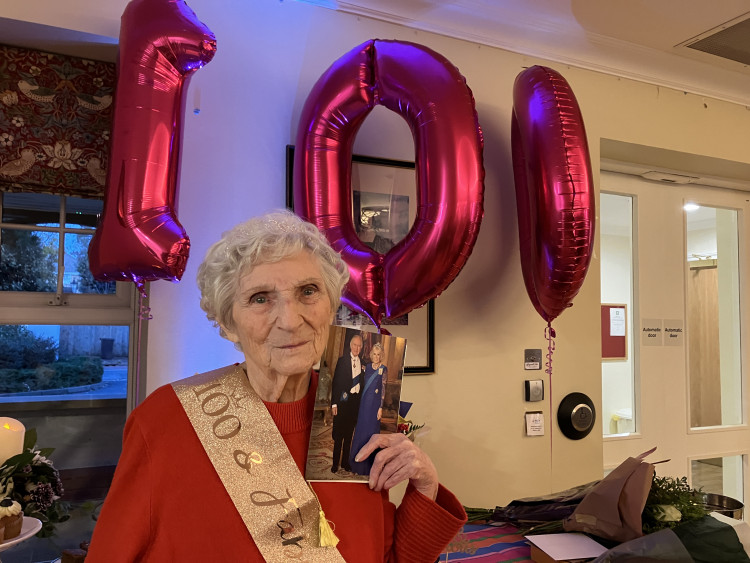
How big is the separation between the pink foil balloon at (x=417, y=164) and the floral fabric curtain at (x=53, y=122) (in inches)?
23.4

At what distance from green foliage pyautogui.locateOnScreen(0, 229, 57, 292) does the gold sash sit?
1.01m

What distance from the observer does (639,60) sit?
2.38 metres

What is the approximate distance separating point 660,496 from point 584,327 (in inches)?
35.9

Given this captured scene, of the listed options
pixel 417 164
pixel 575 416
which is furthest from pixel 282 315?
pixel 575 416

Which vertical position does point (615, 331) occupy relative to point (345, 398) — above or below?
above

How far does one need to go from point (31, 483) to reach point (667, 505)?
1442mm

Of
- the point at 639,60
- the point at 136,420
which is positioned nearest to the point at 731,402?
the point at 639,60

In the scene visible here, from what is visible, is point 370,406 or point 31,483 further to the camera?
point 31,483

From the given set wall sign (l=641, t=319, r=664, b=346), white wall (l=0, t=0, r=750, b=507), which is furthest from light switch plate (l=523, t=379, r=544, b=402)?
wall sign (l=641, t=319, r=664, b=346)

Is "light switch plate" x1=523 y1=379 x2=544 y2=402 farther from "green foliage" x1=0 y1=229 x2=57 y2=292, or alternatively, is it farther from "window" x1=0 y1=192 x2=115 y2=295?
"green foliage" x1=0 y1=229 x2=57 y2=292

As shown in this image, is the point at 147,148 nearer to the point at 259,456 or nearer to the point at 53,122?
the point at 53,122

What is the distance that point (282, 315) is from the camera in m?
0.91

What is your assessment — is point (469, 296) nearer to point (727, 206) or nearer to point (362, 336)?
point (362, 336)

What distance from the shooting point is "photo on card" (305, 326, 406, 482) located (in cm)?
91
